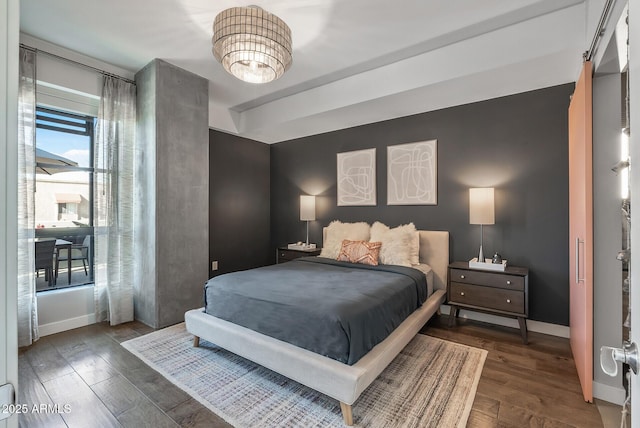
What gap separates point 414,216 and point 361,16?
2.41 meters

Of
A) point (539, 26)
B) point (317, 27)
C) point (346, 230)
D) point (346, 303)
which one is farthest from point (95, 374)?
point (539, 26)

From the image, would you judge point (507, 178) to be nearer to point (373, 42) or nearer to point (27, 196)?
point (373, 42)

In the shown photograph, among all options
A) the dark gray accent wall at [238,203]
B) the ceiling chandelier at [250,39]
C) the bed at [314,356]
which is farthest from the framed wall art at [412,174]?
the dark gray accent wall at [238,203]

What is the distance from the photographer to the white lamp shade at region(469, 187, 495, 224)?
9.98 feet

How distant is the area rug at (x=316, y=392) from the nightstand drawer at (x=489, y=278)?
670 mm

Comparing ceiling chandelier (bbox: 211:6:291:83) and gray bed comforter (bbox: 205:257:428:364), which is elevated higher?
ceiling chandelier (bbox: 211:6:291:83)

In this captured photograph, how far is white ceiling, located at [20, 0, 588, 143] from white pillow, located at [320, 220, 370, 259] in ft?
5.13

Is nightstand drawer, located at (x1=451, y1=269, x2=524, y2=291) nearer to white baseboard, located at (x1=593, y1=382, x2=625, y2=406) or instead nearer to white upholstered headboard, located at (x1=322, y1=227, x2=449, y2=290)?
white upholstered headboard, located at (x1=322, y1=227, x2=449, y2=290)

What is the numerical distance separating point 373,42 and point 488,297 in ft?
9.15

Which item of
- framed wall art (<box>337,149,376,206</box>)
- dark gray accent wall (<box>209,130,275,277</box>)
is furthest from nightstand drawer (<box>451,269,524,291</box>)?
dark gray accent wall (<box>209,130,275,277</box>)

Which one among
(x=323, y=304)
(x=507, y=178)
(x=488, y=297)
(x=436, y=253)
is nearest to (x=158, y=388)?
(x=323, y=304)

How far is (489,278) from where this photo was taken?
9.49 ft

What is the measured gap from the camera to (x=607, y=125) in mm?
1942

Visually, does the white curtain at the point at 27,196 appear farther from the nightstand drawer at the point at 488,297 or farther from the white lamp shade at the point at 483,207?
the white lamp shade at the point at 483,207
